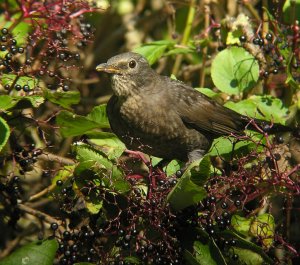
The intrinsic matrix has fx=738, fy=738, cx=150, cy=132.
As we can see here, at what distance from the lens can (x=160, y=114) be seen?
482 cm

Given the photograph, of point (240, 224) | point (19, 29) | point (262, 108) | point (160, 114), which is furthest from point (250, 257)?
point (19, 29)

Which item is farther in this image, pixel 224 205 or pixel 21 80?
pixel 21 80

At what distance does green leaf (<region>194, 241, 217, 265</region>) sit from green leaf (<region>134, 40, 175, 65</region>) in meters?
1.55

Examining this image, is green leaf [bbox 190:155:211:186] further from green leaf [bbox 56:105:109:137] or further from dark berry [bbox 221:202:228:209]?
green leaf [bbox 56:105:109:137]

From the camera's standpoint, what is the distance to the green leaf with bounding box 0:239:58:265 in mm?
3639

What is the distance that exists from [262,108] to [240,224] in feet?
3.19

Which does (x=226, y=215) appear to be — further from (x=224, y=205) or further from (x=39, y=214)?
(x=39, y=214)

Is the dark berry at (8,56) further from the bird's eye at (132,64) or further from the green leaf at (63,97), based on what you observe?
the bird's eye at (132,64)

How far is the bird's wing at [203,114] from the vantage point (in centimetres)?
493

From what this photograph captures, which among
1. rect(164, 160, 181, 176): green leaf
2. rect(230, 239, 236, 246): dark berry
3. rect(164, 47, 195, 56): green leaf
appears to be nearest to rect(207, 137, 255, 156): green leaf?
rect(164, 160, 181, 176): green leaf

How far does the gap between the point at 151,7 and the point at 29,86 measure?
116 inches

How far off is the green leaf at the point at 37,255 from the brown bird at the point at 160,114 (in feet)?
3.60

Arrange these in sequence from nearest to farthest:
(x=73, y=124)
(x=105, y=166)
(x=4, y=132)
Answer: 1. (x=105, y=166)
2. (x=4, y=132)
3. (x=73, y=124)

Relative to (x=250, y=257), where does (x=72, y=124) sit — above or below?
above
